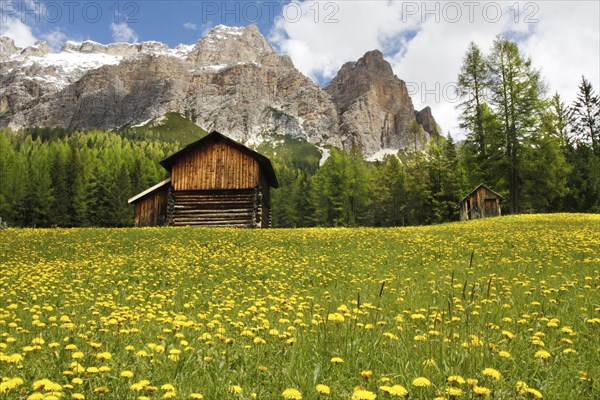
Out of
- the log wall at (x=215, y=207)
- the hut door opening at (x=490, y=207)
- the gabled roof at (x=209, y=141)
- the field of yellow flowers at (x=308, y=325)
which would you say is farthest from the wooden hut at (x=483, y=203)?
the field of yellow flowers at (x=308, y=325)

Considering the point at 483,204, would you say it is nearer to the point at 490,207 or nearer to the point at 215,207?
the point at 490,207

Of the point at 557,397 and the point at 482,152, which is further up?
the point at 482,152

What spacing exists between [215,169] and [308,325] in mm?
26499

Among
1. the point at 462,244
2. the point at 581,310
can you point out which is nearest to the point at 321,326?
the point at 581,310

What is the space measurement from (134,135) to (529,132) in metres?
193

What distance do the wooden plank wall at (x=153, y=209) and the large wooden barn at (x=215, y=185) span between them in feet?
7.55

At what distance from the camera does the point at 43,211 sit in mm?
73750

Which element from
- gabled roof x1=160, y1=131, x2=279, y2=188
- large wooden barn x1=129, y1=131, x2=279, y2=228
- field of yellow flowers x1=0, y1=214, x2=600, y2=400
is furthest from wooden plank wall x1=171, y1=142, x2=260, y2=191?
field of yellow flowers x1=0, y1=214, x2=600, y2=400

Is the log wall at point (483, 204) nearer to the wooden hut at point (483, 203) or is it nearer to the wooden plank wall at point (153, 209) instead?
the wooden hut at point (483, 203)

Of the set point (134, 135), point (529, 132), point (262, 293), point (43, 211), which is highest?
point (134, 135)

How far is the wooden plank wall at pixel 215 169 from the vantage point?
3028 centimetres

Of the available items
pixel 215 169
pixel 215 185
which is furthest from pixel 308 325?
pixel 215 169

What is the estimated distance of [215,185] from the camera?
30.4 meters

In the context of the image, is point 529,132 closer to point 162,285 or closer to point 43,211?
point 162,285
